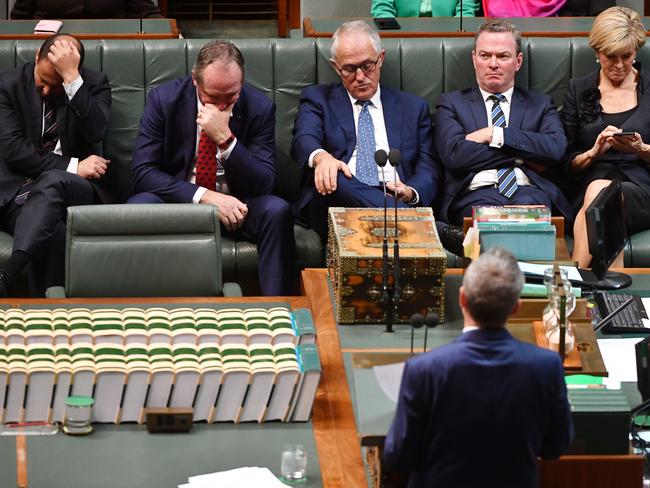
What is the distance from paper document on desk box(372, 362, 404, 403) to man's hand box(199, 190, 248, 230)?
2.45 metres

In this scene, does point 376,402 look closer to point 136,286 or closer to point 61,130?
point 136,286

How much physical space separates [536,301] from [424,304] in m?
0.33

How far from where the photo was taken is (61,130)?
208 inches

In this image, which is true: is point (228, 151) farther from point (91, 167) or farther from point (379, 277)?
point (379, 277)

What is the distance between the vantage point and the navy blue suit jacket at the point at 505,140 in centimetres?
529

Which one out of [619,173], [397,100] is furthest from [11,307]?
[619,173]

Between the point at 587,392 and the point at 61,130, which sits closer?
the point at 587,392

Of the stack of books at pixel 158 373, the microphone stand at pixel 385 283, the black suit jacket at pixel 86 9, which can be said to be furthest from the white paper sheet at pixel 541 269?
the black suit jacket at pixel 86 9

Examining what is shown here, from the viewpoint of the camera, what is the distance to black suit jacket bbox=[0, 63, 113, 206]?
17.1 ft

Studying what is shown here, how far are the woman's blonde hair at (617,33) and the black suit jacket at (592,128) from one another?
0.59 feet

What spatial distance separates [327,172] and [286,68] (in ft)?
2.56

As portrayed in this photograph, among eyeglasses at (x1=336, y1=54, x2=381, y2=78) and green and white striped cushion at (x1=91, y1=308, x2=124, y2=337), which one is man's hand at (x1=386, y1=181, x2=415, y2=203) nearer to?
eyeglasses at (x1=336, y1=54, x2=381, y2=78)

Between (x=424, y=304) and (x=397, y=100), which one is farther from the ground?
(x=397, y=100)

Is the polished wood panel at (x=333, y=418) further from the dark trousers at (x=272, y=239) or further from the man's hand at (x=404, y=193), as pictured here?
the man's hand at (x=404, y=193)
